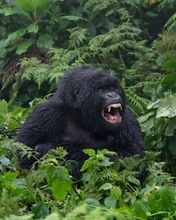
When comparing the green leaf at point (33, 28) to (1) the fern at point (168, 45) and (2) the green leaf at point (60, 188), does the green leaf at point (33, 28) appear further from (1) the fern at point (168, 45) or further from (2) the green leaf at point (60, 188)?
(2) the green leaf at point (60, 188)

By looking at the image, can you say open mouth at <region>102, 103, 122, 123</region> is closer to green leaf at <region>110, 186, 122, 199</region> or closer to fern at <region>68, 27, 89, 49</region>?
green leaf at <region>110, 186, 122, 199</region>

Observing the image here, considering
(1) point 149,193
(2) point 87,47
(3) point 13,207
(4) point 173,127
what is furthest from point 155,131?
(3) point 13,207

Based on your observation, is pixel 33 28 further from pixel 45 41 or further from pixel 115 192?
pixel 115 192

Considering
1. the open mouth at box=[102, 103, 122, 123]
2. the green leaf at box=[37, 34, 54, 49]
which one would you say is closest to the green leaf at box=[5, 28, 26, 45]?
the green leaf at box=[37, 34, 54, 49]

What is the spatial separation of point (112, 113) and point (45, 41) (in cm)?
322

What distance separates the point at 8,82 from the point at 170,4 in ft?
7.60

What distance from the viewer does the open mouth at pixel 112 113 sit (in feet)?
17.9

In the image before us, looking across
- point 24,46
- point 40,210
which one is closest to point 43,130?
point 40,210

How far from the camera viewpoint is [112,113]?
5582 millimetres

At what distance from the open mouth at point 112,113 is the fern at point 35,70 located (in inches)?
92.7

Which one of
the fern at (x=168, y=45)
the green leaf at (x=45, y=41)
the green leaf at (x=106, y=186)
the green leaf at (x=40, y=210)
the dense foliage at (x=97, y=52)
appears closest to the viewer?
the green leaf at (x=40, y=210)

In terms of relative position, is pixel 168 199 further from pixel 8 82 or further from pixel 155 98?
pixel 8 82

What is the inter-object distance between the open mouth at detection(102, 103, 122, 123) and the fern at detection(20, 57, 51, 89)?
2.35m

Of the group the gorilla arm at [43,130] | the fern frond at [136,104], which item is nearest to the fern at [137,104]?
the fern frond at [136,104]
